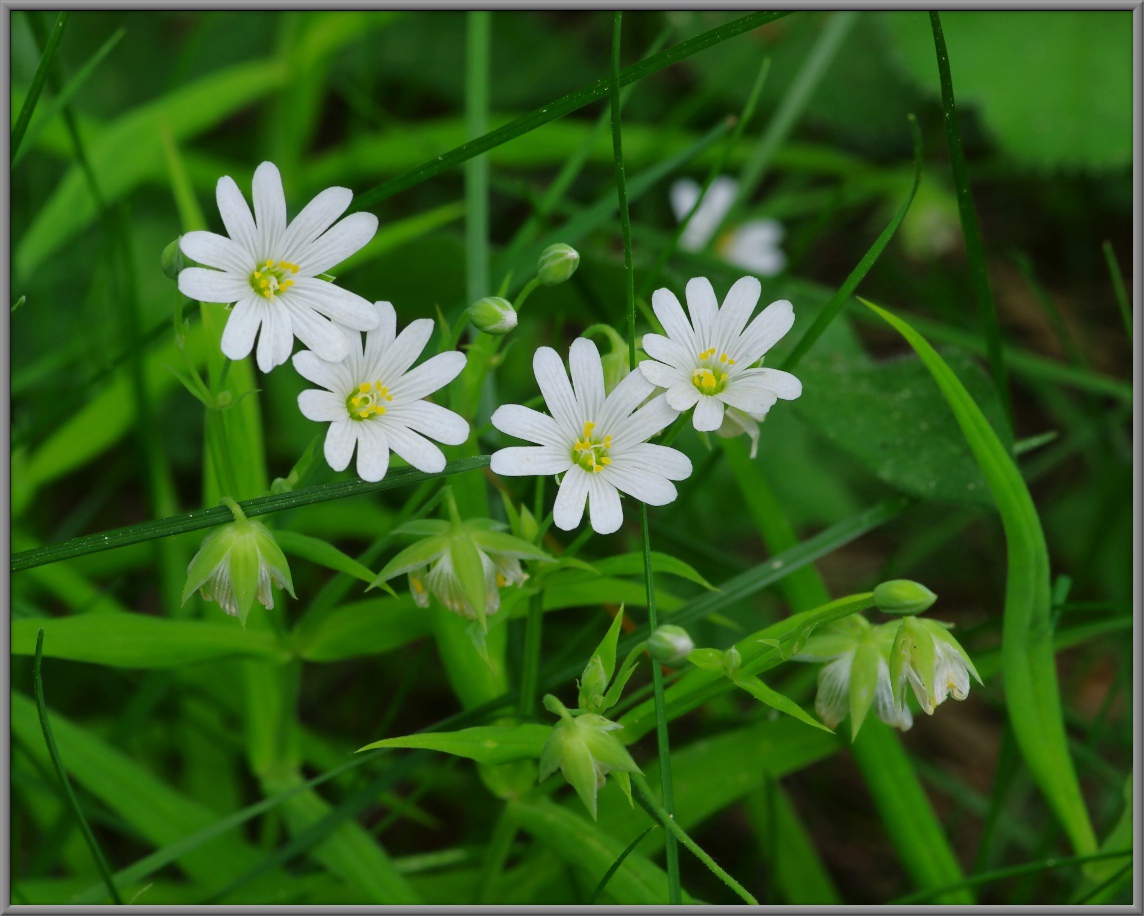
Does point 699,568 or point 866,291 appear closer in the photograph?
point 699,568

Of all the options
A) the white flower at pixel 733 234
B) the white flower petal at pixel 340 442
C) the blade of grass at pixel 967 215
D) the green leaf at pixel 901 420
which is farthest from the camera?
the white flower at pixel 733 234

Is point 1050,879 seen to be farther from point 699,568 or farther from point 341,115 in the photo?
point 341,115

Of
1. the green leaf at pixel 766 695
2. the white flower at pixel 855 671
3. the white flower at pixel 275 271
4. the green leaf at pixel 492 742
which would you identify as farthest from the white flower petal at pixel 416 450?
the white flower at pixel 855 671

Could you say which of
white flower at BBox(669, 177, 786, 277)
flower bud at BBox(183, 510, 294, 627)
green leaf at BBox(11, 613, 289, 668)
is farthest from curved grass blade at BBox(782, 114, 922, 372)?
white flower at BBox(669, 177, 786, 277)

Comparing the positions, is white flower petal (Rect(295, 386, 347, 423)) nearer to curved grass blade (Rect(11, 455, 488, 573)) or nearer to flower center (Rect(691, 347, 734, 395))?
curved grass blade (Rect(11, 455, 488, 573))

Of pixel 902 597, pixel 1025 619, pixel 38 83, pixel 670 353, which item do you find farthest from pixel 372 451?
pixel 1025 619

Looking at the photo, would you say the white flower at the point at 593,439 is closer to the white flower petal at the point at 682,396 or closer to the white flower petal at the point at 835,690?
the white flower petal at the point at 682,396

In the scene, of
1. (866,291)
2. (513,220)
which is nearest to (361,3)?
(513,220)
